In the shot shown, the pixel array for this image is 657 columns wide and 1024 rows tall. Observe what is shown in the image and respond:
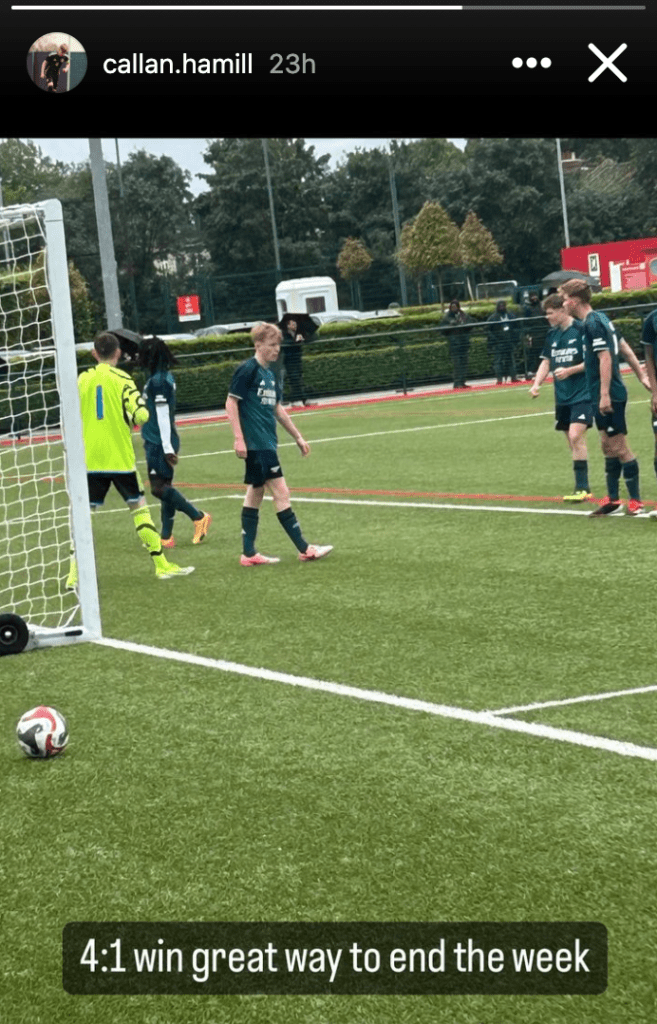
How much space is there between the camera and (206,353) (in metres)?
35.8

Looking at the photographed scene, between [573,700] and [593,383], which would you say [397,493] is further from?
[573,700]

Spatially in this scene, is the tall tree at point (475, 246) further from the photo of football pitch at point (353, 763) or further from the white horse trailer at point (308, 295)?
the photo of football pitch at point (353, 763)

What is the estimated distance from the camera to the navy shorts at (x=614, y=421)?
13266 mm

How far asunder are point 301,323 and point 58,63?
3665 centimetres

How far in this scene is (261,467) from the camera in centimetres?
1202

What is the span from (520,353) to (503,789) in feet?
104

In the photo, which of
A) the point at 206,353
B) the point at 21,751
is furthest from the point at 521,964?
the point at 206,353

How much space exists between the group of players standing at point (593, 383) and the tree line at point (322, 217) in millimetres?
54113

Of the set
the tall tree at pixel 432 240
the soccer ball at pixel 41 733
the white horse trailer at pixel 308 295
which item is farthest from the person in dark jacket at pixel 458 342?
the soccer ball at pixel 41 733

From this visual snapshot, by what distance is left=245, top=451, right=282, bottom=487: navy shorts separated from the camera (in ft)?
39.4

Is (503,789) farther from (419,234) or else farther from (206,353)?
(419,234)

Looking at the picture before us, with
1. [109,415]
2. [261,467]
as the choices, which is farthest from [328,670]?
[109,415]

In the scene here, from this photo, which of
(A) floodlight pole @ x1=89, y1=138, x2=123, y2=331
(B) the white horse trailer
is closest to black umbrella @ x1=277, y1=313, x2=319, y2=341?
(A) floodlight pole @ x1=89, y1=138, x2=123, y2=331

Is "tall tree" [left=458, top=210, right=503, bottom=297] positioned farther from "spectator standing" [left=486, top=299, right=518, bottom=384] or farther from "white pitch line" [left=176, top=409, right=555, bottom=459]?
"white pitch line" [left=176, top=409, right=555, bottom=459]
